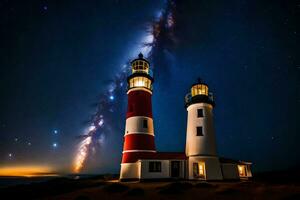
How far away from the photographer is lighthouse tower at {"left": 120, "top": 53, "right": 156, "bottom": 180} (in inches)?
923

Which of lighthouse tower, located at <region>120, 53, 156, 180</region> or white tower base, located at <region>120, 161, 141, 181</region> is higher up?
lighthouse tower, located at <region>120, 53, 156, 180</region>

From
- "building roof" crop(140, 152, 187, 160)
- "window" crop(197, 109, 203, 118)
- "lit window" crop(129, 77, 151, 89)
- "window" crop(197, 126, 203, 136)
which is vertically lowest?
"building roof" crop(140, 152, 187, 160)

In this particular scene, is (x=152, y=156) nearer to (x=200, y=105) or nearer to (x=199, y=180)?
(x=199, y=180)

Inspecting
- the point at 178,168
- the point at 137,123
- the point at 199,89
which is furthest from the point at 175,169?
the point at 199,89

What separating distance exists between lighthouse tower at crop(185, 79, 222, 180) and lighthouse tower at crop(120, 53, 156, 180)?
4803mm

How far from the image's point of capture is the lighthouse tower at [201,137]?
2241cm

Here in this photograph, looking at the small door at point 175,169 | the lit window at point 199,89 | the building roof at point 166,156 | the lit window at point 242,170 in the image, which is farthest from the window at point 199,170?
the lit window at point 199,89

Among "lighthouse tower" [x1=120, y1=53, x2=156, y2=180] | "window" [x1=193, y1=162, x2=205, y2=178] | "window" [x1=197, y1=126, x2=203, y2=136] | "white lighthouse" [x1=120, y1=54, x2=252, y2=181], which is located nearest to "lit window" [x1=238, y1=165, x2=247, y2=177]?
"white lighthouse" [x1=120, y1=54, x2=252, y2=181]

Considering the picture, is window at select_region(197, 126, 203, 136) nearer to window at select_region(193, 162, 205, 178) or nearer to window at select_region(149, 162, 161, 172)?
window at select_region(193, 162, 205, 178)

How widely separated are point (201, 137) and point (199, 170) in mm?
3687

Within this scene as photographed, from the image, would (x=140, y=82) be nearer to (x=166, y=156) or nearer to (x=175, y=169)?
(x=166, y=156)

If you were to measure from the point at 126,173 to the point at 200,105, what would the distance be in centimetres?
1190

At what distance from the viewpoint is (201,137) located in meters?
23.5

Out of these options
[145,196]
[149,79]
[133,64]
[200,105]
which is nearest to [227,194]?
[145,196]
